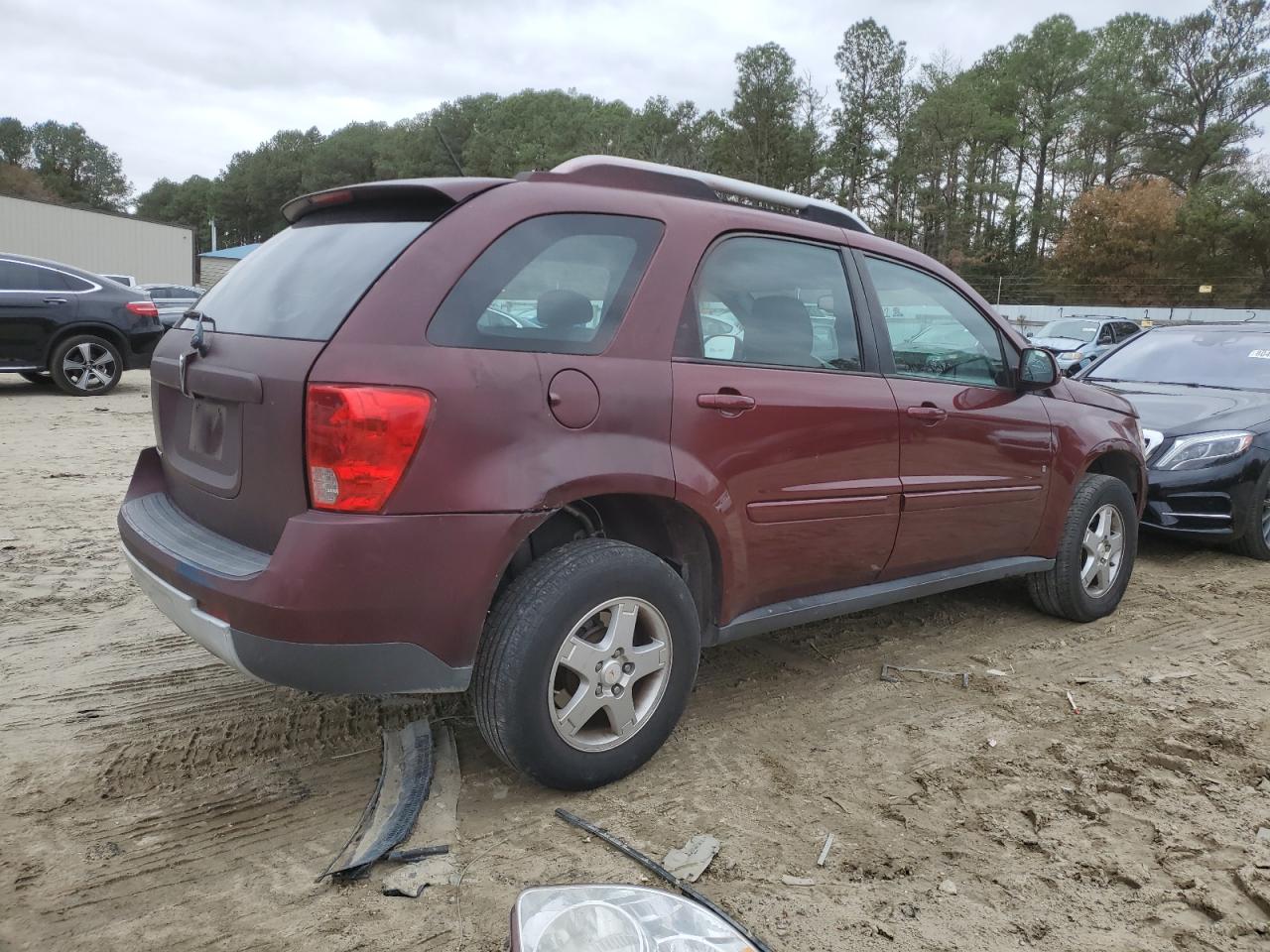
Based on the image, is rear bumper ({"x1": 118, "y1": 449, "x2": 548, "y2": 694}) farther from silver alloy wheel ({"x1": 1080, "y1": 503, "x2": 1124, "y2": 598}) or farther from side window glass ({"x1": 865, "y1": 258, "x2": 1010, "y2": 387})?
silver alloy wheel ({"x1": 1080, "y1": 503, "x2": 1124, "y2": 598})

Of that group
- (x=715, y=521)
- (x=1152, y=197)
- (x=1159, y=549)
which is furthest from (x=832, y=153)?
(x=715, y=521)

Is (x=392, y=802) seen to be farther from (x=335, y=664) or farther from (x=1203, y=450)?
(x=1203, y=450)

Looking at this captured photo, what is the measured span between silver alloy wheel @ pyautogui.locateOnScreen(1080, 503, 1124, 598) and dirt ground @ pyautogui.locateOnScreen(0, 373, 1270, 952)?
13.0 inches

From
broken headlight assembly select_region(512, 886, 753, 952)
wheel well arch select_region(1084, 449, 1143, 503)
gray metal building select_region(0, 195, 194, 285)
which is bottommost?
broken headlight assembly select_region(512, 886, 753, 952)

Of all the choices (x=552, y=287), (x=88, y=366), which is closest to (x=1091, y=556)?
(x=552, y=287)

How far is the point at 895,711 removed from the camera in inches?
134

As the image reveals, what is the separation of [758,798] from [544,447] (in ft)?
3.99

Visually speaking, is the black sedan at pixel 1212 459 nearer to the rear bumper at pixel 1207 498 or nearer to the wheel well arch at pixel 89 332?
the rear bumper at pixel 1207 498

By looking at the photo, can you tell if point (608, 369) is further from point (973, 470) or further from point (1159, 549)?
point (1159, 549)

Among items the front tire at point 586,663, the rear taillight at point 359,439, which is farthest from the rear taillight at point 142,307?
the front tire at point 586,663

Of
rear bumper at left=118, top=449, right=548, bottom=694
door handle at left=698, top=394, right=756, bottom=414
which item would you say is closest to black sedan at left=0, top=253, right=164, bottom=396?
rear bumper at left=118, top=449, right=548, bottom=694

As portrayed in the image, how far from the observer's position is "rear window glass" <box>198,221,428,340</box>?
2.44 metres

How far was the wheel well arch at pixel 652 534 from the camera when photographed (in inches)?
108

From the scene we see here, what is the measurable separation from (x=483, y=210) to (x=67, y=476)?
5.71 metres
